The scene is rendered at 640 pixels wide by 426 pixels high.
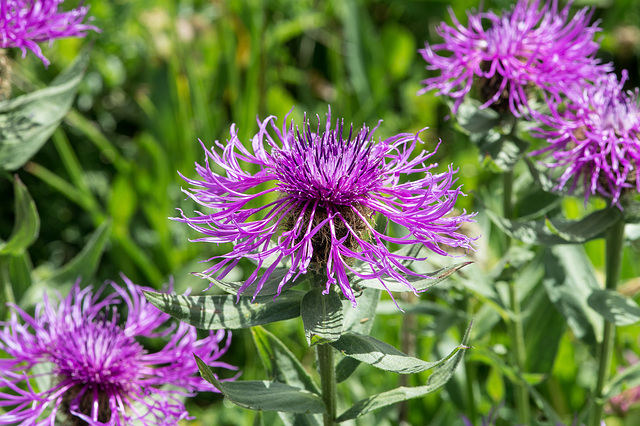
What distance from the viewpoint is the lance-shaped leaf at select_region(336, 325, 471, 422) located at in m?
1.20

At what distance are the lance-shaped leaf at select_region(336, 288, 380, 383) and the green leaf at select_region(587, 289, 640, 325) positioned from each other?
65 cm

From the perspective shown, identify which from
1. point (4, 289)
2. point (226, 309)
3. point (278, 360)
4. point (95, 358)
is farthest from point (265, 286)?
point (4, 289)

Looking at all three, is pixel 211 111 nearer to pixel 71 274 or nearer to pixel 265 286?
pixel 71 274

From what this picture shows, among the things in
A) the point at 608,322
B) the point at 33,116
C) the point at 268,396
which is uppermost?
the point at 33,116

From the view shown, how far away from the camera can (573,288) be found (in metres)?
2.02

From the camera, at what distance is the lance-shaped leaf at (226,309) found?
1195 millimetres

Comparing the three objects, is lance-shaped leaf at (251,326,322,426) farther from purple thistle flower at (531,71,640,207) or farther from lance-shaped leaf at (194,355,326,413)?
purple thistle flower at (531,71,640,207)

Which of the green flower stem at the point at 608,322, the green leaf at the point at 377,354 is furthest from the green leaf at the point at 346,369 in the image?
the green flower stem at the point at 608,322

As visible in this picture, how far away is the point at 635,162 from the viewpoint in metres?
1.63

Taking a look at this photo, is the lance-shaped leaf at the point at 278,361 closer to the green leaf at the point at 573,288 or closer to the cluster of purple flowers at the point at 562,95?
the cluster of purple flowers at the point at 562,95

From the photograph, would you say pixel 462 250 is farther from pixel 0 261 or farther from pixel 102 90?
pixel 102 90

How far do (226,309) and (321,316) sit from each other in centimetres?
18

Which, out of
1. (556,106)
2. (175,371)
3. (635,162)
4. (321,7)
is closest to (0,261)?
(175,371)

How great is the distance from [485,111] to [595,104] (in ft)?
0.91
